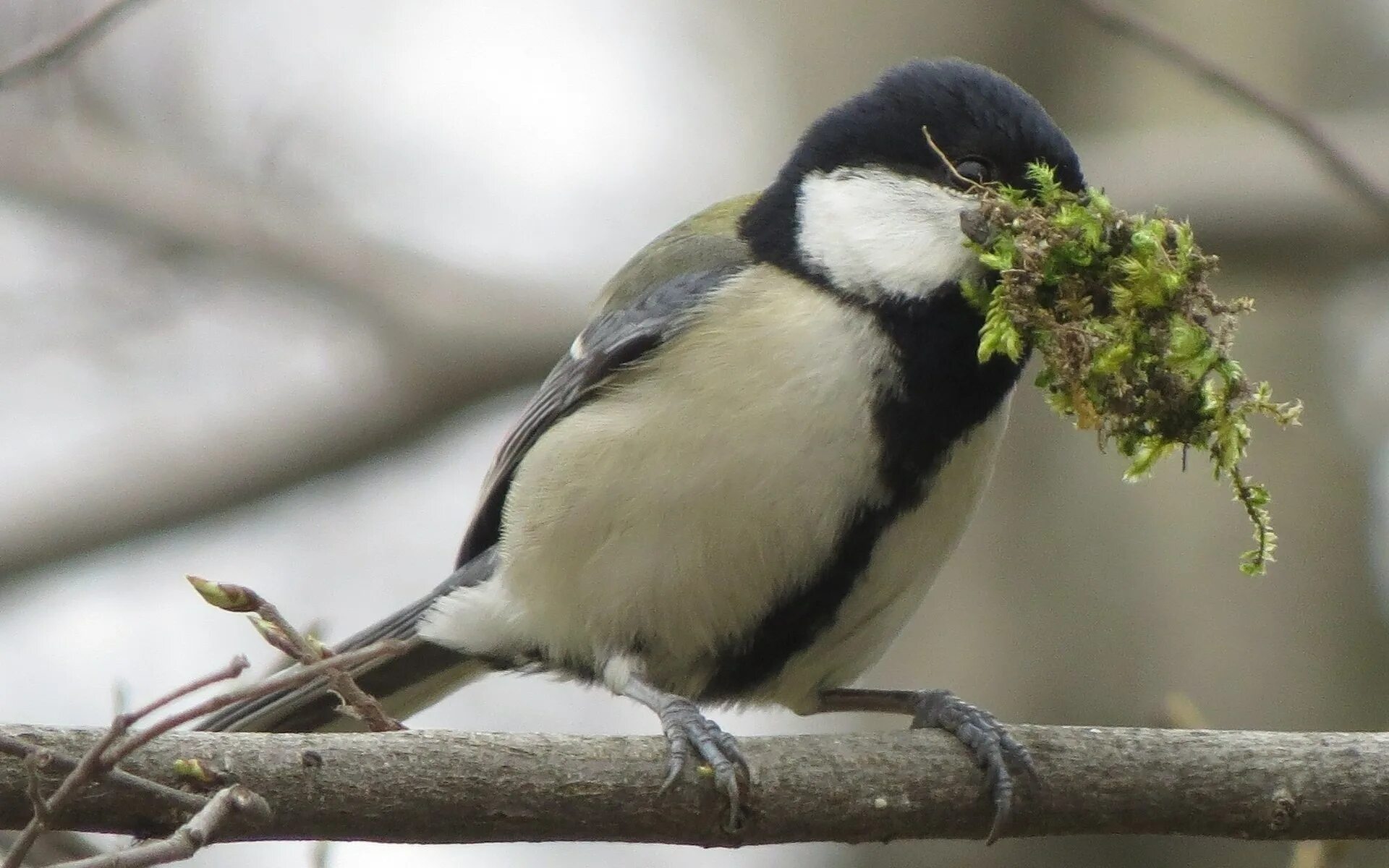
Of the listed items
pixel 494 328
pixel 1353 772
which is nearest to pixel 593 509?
pixel 1353 772

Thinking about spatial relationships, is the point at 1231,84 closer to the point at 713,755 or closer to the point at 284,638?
the point at 713,755

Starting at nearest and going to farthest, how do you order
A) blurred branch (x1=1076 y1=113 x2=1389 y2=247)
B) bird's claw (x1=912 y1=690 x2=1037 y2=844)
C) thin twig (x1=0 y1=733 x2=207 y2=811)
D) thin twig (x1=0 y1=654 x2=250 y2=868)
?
thin twig (x1=0 y1=654 x2=250 y2=868)
thin twig (x1=0 y1=733 x2=207 y2=811)
bird's claw (x1=912 y1=690 x2=1037 y2=844)
blurred branch (x1=1076 y1=113 x2=1389 y2=247)

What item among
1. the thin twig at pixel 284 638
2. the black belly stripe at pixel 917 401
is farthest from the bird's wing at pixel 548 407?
the thin twig at pixel 284 638


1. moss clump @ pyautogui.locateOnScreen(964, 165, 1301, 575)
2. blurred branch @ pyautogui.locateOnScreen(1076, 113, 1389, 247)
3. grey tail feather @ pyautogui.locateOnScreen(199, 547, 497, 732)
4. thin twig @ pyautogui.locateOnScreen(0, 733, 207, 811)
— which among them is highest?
blurred branch @ pyautogui.locateOnScreen(1076, 113, 1389, 247)

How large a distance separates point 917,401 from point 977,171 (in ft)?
1.40

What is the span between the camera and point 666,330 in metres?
2.81

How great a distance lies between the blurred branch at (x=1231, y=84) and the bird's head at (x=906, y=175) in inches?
8.0

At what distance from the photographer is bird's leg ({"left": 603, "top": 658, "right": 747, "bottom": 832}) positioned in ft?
7.04

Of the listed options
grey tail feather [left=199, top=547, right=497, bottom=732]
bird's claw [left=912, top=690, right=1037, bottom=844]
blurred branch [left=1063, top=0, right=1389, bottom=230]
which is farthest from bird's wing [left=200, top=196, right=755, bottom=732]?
bird's claw [left=912, top=690, right=1037, bottom=844]

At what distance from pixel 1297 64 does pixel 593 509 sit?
11.8 ft

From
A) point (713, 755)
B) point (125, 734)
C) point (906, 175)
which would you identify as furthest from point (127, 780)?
point (906, 175)

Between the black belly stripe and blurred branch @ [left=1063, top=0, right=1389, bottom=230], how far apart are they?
52cm

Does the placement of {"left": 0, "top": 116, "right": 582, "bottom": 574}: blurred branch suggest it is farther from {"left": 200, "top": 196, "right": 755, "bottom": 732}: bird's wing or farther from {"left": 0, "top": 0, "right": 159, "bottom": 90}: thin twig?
{"left": 0, "top": 0, "right": 159, "bottom": 90}: thin twig

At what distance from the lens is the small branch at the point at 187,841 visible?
136 cm
